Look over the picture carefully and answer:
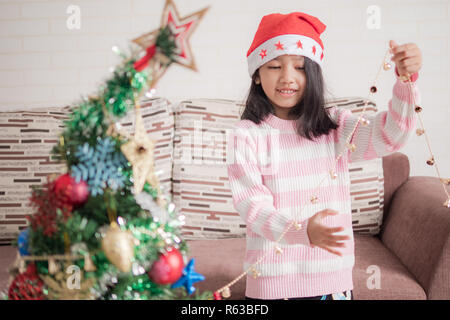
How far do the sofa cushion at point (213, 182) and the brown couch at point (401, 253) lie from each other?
49 millimetres

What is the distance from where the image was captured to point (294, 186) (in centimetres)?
96

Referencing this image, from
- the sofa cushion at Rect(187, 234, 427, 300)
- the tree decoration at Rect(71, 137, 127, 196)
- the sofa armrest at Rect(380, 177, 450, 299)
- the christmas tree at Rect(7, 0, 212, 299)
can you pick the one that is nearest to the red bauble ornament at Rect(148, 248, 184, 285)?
the christmas tree at Rect(7, 0, 212, 299)

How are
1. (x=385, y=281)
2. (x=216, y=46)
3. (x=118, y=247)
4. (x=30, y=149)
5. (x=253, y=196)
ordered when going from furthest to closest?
1. (x=216, y=46)
2. (x=30, y=149)
3. (x=385, y=281)
4. (x=253, y=196)
5. (x=118, y=247)

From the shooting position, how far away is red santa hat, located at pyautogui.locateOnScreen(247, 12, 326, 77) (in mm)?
967

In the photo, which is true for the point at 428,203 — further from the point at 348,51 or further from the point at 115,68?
the point at 115,68

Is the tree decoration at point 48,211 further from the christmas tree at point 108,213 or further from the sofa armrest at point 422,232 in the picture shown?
the sofa armrest at point 422,232

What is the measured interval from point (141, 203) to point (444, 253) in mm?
891

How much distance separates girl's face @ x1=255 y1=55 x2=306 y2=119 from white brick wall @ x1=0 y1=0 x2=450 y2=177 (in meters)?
0.87

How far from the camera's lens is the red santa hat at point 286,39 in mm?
967

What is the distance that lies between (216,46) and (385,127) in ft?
3.69

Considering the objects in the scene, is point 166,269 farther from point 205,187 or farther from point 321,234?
point 205,187

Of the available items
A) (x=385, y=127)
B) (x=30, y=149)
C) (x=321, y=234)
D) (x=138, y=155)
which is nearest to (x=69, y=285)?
(x=138, y=155)

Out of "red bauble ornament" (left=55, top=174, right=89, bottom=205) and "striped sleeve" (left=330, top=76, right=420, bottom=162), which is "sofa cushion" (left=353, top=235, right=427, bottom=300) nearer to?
"striped sleeve" (left=330, top=76, right=420, bottom=162)

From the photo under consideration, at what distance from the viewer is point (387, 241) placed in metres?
1.48
